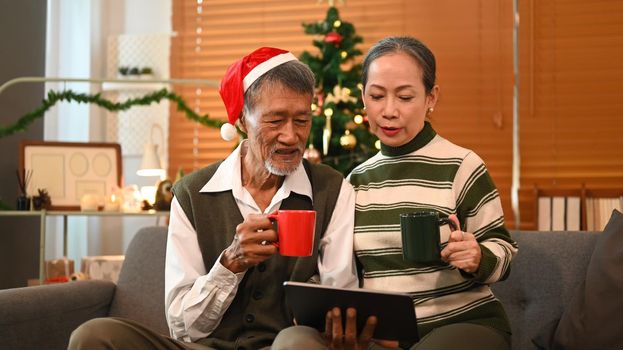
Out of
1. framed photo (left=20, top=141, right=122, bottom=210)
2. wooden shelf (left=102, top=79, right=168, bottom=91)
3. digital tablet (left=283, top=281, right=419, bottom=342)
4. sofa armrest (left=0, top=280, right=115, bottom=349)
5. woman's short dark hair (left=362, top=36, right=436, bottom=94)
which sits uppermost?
wooden shelf (left=102, top=79, right=168, bottom=91)

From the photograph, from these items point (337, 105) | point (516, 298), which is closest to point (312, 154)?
point (337, 105)

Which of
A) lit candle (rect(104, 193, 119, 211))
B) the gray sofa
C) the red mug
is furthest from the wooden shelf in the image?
the red mug

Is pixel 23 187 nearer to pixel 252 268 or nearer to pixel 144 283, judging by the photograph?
pixel 144 283

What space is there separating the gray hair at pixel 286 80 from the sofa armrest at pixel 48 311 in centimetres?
84

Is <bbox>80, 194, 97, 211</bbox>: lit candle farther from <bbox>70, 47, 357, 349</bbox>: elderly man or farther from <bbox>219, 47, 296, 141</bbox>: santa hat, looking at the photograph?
<bbox>219, 47, 296, 141</bbox>: santa hat

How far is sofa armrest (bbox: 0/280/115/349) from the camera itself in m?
2.25

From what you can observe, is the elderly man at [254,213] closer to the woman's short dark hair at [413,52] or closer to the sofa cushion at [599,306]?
the woman's short dark hair at [413,52]

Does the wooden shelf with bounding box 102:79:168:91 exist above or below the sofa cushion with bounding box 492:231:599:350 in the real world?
above

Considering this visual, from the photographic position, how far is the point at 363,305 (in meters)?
1.70

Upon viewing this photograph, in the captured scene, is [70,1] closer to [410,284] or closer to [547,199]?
[547,199]

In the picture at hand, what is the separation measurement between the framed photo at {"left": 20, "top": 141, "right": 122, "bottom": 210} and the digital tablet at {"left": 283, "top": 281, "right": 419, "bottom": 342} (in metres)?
3.08

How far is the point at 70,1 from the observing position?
→ 5.80 metres

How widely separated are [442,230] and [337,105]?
9.88 feet

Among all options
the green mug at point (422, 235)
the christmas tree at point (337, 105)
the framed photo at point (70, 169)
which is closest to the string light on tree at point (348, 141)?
the christmas tree at point (337, 105)
